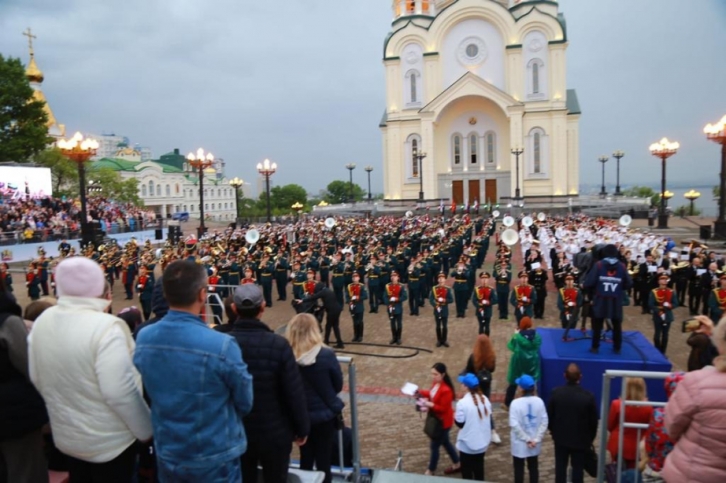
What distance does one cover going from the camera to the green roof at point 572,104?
5200 cm

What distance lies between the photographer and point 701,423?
2.75m

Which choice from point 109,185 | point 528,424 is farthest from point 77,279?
point 109,185

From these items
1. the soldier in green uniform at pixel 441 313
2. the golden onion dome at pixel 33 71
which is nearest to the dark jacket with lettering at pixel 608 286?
the soldier in green uniform at pixel 441 313

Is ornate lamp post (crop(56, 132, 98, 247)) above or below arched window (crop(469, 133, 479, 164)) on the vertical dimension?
below

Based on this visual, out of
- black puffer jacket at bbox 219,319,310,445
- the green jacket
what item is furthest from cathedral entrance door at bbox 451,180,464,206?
black puffer jacket at bbox 219,319,310,445

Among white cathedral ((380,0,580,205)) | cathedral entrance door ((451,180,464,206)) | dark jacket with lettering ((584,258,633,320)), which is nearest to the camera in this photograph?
dark jacket with lettering ((584,258,633,320))

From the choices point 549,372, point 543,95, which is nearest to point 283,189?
point 543,95

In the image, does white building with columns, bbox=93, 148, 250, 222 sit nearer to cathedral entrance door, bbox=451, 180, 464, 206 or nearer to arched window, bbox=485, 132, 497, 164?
cathedral entrance door, bbox=451, 180, 464, 206

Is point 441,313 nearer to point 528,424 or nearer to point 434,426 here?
point 434,426

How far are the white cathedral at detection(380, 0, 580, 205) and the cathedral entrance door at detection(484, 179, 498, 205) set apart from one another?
4.0 inches

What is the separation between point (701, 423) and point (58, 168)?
55.0 meters

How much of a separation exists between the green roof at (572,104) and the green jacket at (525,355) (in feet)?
162

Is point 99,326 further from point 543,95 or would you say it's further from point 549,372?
point 543,95

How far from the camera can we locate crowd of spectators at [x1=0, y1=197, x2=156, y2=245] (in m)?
25.0
